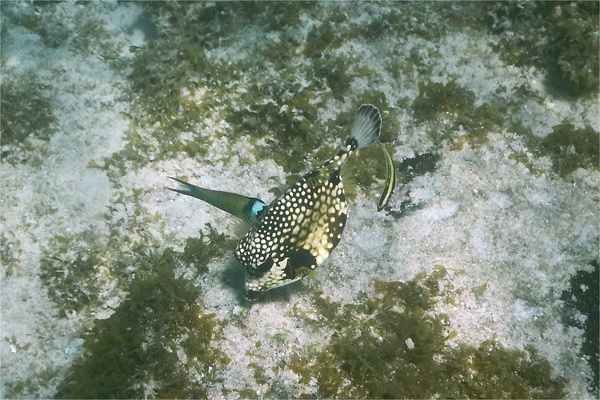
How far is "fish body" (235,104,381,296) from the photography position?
3654mm

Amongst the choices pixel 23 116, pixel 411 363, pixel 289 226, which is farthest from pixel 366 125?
pixel 23 116

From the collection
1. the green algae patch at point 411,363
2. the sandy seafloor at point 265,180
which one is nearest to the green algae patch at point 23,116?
the sandy seafloor at point 265,180

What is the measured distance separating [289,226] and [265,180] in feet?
4.86

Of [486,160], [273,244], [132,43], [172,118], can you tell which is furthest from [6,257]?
[486,160]

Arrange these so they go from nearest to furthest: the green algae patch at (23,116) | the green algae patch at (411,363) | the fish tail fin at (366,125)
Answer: the green algae patch at (411,363), the fish tail fin at (366,125), the green algae patch at (23,116)

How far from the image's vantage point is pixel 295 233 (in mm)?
3725

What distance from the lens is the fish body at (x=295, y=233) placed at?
365 centimetres

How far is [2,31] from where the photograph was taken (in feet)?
20.7

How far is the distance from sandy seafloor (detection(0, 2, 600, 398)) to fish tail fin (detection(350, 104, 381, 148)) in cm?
91

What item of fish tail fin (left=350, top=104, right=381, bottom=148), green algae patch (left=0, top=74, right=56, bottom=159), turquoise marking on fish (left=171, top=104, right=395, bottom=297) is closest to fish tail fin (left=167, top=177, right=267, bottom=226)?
turquoise marking on fish (left=171, top=104, right=395, bottom=297)

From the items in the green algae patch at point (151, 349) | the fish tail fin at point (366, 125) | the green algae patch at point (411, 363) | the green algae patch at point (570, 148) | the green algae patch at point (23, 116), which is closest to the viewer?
the green algae patch at point (411, 363)

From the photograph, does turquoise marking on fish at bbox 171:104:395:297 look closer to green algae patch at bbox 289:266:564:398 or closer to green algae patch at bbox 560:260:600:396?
green algae patch at bbox 289:266:564:398

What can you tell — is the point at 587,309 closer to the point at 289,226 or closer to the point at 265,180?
the point at 289,226

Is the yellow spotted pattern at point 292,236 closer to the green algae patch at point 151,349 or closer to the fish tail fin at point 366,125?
the fish tail fin at point 366,125
